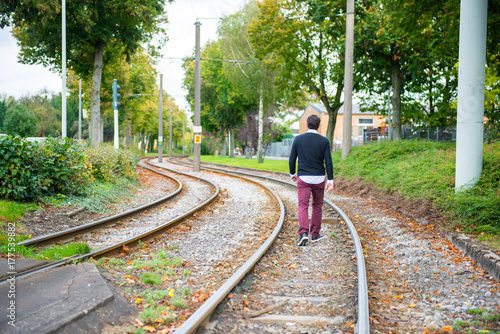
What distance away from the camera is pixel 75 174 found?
1033 cm

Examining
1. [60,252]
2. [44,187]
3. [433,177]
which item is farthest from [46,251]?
[433,177]

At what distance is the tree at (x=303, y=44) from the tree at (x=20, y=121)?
1809 inches

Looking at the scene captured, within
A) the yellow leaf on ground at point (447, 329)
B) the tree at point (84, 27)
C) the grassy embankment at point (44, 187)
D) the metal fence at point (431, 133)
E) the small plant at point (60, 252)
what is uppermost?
the tree at point (84, 27)

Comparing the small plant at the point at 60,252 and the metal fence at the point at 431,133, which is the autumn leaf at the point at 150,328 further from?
the metal fence at the point at 431,133

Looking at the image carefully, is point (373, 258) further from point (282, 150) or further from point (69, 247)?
point (282, 150)

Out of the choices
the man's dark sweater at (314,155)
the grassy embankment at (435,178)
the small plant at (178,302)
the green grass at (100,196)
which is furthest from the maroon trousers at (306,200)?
the green grass at (100,196)

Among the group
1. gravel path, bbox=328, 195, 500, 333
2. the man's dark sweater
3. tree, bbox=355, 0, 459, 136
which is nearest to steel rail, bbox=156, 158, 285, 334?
gravel path, bbox=328, 195, 500, 333

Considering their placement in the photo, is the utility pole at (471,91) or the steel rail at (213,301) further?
the utility pole at (471,91)

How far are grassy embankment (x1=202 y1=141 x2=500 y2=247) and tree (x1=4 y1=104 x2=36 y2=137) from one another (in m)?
57.4

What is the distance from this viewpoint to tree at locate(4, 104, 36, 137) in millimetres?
60562

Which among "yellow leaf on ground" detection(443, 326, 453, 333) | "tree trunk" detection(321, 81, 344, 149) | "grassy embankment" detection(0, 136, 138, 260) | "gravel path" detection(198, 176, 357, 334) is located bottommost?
"gravel path" detection(198, 176, 357, 334)

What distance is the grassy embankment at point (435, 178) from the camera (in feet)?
23.0

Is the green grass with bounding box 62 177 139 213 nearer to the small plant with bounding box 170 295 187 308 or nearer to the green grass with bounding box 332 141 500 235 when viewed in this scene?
the small plant with bounding box 170 295 187 308

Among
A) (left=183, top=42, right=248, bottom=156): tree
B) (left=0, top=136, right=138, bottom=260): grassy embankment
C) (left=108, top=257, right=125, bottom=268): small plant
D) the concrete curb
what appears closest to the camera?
the concrete curb
